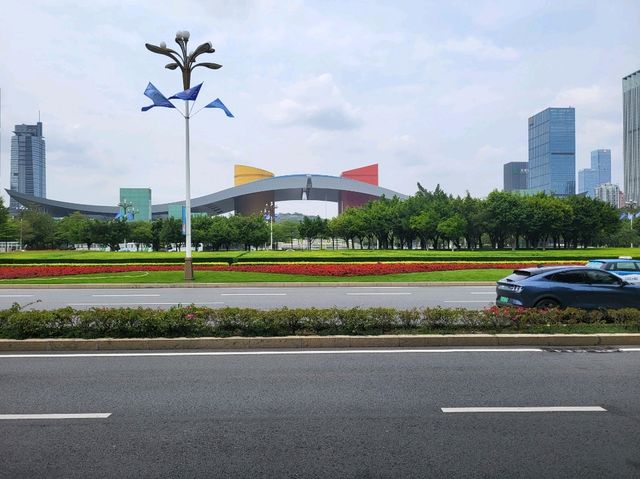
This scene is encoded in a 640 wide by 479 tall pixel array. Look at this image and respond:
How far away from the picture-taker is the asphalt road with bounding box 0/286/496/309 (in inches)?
561

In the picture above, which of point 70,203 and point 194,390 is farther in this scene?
point 70,203

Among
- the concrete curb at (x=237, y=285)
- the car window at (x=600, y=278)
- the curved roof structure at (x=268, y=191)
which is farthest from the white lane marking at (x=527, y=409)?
the curved roof structure at (x=268, y=191)

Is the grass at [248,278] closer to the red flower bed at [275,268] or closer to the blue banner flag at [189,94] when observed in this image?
the red flower bed at [275,268]

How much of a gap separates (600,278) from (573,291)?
3.11ft

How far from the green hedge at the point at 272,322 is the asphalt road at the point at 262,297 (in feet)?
13.9

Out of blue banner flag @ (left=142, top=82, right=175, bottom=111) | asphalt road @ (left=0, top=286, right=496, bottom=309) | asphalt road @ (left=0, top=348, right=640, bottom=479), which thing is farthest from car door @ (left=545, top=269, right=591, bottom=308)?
blue banner flag @ (left=142, top=82, right=175, bottom=111)

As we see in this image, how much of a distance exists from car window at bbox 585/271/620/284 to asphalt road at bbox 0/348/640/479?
4.19 meters

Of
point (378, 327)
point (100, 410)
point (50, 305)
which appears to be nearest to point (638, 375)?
point (378, 327)

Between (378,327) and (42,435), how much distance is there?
566cm

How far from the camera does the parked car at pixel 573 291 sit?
10945 mm

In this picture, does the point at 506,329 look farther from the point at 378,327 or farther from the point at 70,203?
the point at 70,203

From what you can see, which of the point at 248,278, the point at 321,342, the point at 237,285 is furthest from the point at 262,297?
the point at 321,342

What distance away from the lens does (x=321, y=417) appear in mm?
5027

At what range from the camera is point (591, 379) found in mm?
6320
